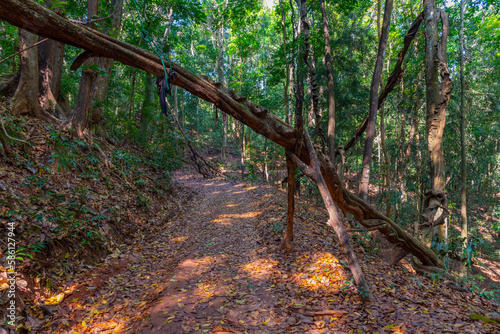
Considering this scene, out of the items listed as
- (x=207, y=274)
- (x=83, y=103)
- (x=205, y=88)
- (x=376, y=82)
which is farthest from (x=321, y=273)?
(x=83, y=103)

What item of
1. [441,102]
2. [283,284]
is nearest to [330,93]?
[441,102]

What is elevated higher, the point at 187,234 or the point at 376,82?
the point at 376,82

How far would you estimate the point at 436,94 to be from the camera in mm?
5324

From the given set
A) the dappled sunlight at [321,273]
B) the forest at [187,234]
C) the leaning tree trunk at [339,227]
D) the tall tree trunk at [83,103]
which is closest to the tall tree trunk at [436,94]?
the forest at [187,234]

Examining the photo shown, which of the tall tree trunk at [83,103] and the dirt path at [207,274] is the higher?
the tall tree trunk at [83,103]

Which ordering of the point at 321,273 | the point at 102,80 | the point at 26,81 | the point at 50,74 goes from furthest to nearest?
1. the point at 102,80
2. the point at 50,74
3. the point at 26,81
4. the point at 321,273

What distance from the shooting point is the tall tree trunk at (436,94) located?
5.23 meters

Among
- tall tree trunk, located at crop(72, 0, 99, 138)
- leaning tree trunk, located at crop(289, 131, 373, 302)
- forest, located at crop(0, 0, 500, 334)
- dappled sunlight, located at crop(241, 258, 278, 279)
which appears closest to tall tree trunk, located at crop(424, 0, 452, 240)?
forest, located at crop(0, 0, 500, 334)

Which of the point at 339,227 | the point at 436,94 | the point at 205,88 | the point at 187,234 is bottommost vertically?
the point at 187,234

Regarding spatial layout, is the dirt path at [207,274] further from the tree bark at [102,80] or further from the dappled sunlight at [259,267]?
the tree bark at [102,80]

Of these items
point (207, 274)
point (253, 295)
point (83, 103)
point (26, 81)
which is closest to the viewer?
point (253, 295)

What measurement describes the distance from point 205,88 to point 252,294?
348 cm

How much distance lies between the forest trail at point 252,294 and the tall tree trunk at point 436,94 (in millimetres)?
2267

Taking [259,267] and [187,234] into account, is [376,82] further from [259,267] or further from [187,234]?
[187,234]
